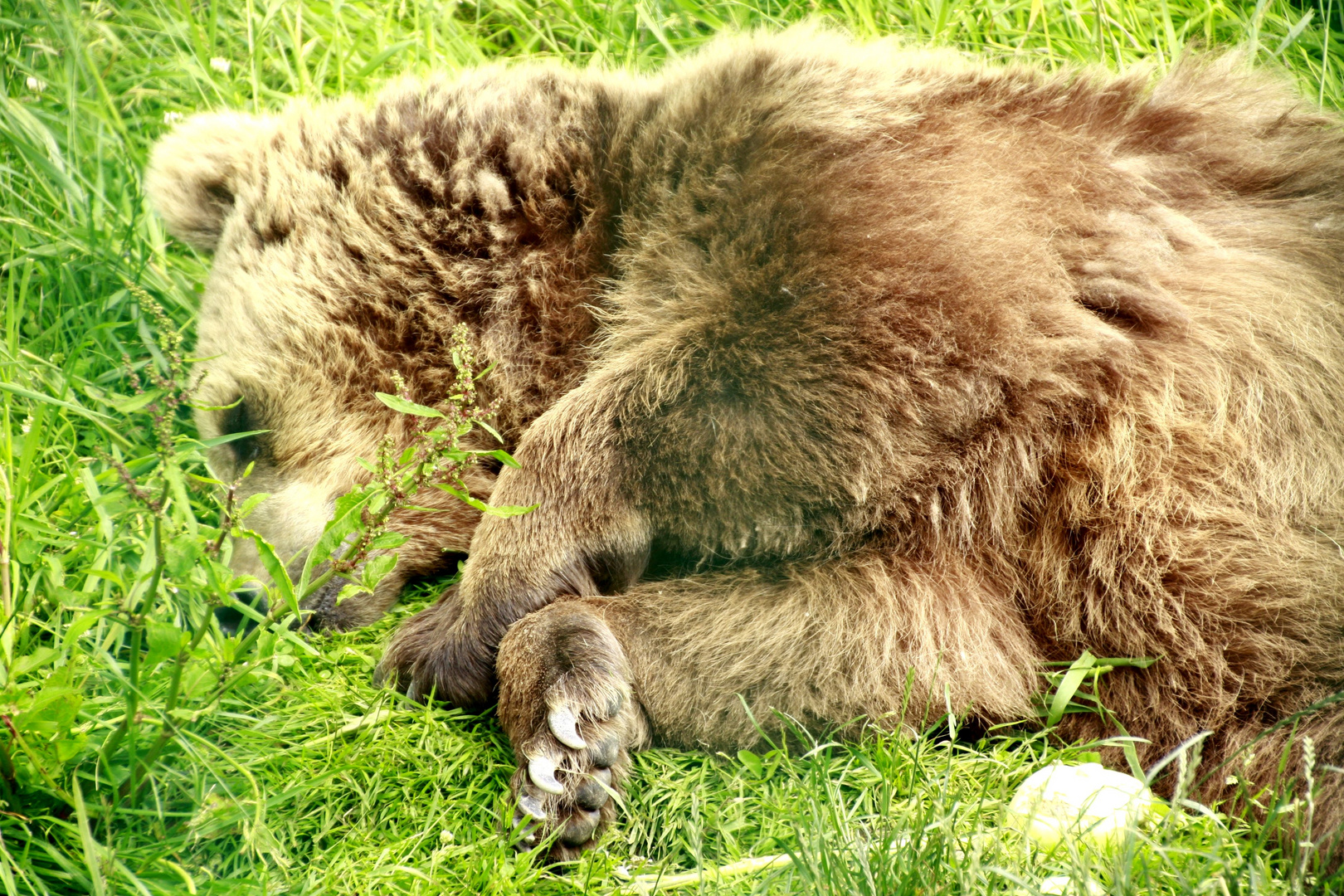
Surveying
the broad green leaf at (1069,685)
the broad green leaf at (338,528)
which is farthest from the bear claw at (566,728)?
the broad green leaf at (1069,685)

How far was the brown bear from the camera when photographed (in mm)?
2959

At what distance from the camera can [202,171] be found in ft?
13.2

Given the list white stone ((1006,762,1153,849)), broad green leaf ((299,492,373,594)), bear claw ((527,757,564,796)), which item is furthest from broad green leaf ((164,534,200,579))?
white stone ((1006,762,1153,849))

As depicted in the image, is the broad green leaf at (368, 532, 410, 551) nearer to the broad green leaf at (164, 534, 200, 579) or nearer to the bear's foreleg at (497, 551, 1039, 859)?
the broad green leaf at (164, 534, 200, 579)

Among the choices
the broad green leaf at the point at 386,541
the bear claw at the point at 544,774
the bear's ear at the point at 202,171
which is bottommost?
the bear claw at the point at 544,774

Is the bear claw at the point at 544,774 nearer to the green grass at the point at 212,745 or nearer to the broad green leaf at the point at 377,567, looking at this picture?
the green grass at the point at 212,745

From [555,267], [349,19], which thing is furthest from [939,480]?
[349,19]

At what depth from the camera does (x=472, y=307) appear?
3539 mm

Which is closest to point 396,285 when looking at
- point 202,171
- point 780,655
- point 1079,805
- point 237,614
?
point 202,171

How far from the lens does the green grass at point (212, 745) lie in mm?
2303

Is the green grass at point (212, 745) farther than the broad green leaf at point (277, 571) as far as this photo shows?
Yes

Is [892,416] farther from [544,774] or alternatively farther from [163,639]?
[163,639]

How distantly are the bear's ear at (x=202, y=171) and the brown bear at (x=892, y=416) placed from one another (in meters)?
1.07

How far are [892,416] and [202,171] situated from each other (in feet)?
8.69
